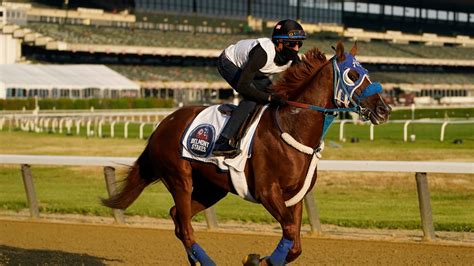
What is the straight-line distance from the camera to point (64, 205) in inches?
479

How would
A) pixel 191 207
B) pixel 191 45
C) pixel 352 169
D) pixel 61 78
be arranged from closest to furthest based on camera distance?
pixel 191 207, pixel 352 169, pixel 61 78, pixel 191 45

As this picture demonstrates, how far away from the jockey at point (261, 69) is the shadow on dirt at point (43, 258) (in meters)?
1.90

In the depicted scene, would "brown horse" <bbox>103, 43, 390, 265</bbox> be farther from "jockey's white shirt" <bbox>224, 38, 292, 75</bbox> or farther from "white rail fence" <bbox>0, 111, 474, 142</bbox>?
"white rail fence" <bbox>0, 111, 474, 142</bbox>

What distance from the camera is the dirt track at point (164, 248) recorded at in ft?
24.5

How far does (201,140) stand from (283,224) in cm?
100

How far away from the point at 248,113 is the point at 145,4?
5930 centimetres

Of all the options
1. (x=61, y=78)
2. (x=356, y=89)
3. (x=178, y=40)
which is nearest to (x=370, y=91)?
(x=356, y=89)

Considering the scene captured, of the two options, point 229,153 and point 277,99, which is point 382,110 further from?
point 229,153

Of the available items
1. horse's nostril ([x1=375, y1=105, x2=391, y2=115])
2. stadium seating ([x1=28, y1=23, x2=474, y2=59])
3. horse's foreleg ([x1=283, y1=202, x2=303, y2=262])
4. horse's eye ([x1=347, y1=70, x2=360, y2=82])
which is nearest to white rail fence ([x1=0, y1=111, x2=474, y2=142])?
stadium seating ([x1=28, y1=23, x2=474, y2=59])

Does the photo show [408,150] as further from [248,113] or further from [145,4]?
[145,4]

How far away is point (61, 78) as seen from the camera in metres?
45.8

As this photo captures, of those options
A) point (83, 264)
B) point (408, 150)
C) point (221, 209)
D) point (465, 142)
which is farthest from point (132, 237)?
point (465, 142)

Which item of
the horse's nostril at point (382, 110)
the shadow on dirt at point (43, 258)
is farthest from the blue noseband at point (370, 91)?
the shadow on dirt at point (43, 258)

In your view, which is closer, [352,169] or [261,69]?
[261,69]
